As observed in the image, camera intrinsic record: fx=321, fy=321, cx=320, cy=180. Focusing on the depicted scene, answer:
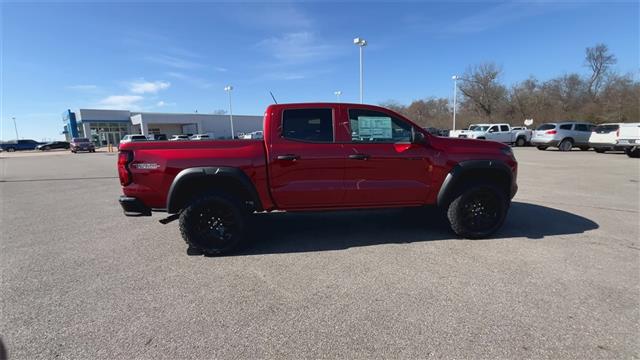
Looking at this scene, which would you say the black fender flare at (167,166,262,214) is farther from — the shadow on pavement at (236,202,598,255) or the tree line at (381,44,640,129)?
the tree line at (381,44,640,129)

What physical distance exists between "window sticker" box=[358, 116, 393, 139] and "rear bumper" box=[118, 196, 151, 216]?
300 cm

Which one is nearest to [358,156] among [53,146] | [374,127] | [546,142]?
[374,127]

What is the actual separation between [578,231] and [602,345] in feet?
10.6

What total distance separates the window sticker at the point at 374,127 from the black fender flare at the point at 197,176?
5.55 feet

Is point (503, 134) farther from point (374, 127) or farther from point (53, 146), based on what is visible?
point (53, 146)

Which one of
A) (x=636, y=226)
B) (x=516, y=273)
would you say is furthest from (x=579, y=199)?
(x=516, y=273)

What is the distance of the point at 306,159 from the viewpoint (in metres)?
4.21

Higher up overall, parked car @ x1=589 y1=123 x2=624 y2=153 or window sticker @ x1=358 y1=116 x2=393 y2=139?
window sticker @ x1=358 y1=116 x2=393 y2=139

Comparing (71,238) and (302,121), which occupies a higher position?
(302,121)

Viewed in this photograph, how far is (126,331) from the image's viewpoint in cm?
267

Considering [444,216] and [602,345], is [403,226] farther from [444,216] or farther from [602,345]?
[602,345]

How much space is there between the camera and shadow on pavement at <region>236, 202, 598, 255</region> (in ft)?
15.2

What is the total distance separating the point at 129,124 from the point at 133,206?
6499 cm

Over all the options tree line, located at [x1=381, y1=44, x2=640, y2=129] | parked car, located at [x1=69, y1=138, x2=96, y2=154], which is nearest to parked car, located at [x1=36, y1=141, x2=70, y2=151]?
parked car, located at [x1=69, y1=138, x2=96, y2=154]
